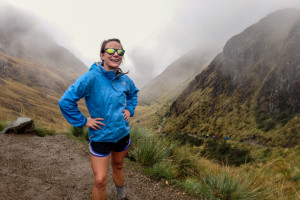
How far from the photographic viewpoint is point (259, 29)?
136m

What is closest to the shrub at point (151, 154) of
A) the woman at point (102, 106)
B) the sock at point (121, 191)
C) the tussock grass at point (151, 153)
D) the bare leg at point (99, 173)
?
the tussock grass at point (151, 153)

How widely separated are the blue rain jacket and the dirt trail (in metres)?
1.91

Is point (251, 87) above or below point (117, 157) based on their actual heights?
below

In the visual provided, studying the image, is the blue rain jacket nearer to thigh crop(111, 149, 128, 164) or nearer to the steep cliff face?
thigh crop(111, 149, 128, 164)

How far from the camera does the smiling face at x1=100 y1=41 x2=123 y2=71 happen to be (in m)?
2.91

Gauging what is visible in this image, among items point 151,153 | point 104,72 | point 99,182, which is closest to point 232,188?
point 151,153

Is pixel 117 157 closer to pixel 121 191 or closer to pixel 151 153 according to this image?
pixel 121 191

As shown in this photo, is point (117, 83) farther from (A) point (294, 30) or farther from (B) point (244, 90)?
(A) point (294, 30)

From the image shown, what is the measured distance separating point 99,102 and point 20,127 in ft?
21.8

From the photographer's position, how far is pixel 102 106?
275 cm

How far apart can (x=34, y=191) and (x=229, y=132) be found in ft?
299

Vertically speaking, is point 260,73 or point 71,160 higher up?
point 71,160

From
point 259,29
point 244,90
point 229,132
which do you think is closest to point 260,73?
point 244,90

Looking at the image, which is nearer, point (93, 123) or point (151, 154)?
point (93, 123)
